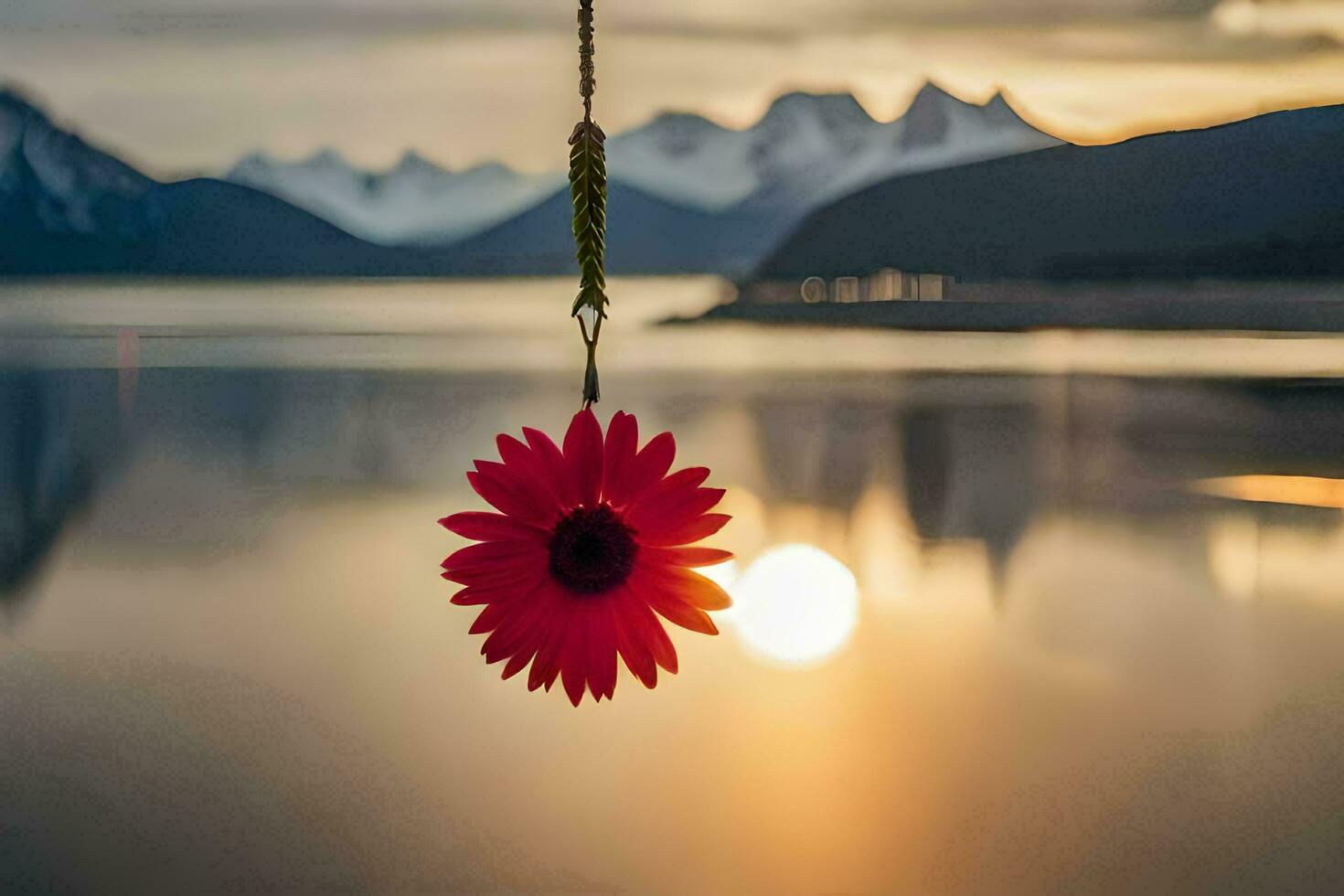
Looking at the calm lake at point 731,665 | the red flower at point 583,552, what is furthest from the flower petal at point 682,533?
the calm lake at point 731,665

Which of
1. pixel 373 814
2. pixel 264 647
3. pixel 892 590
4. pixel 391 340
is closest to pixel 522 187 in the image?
pixel 373 814

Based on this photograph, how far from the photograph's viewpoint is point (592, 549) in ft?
0.39

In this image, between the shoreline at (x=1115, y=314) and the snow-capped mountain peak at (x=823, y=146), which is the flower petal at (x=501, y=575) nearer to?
the snow-capped mountain peak at (x=823, y=146)

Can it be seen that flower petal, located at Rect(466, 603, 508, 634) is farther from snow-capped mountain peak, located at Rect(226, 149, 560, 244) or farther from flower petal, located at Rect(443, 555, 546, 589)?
snow-capped mountain peak, located at Rect(226, 149, 560, 244)

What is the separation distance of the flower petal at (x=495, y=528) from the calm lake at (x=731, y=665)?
2.19ft

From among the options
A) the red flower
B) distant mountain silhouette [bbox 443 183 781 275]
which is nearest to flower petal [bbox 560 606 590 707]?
the red flower

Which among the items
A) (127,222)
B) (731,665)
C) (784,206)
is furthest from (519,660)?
(127,222)

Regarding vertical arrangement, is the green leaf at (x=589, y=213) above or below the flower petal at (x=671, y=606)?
above

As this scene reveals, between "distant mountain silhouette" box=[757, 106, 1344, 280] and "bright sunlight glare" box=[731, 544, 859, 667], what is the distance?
685 mm

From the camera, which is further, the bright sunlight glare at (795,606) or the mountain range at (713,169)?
the bright sunlight glare at (795,606)

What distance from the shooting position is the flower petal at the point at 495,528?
119 mm

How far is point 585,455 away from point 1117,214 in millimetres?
2633

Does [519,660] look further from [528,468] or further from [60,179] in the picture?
[60,179]

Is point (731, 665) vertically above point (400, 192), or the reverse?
point (400, 192)
